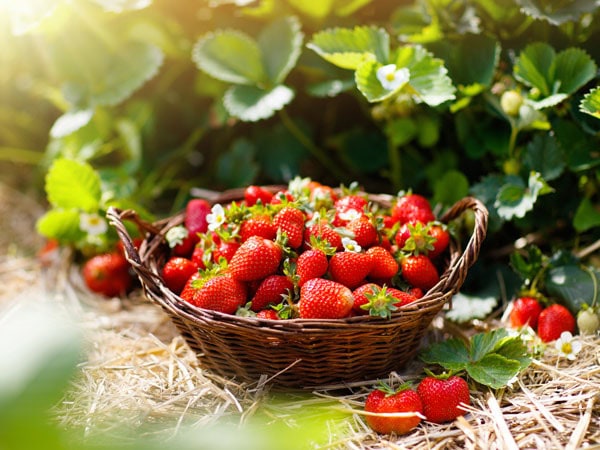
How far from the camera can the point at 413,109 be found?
1977mm

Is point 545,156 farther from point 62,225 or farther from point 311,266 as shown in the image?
point 62,225

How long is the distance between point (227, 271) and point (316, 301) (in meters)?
0.26

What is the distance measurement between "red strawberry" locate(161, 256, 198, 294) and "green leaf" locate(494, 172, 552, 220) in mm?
826

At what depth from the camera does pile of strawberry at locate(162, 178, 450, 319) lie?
131 centimetres

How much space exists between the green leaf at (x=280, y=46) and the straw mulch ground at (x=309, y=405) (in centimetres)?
93

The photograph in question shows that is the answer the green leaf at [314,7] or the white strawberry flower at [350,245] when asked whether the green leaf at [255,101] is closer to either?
the green leaf at [314,7]

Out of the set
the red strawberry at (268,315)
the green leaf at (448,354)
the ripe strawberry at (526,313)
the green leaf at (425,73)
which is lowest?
the ripe strawberry at (526,313)

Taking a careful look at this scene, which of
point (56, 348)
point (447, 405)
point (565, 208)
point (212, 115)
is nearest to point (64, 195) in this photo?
point (212, 115)

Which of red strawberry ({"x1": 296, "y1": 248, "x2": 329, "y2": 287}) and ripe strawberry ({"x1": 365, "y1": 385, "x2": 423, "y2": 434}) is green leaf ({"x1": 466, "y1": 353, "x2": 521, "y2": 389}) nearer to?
ripe strawberry ({"x1": 365, "y1": 385, "x2": 423, "y2": 434})

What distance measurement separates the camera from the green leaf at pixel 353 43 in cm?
175

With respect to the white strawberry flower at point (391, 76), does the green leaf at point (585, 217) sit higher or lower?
lower

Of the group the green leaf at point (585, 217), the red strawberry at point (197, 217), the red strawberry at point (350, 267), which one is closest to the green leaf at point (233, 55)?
the red strawberry at point (197, 217)

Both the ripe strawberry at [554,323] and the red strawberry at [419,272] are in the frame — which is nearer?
the red strawberry at [419,272]

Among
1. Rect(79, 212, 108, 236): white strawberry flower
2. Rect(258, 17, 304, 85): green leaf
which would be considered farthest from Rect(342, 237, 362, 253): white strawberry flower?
Rect(79, 212, 108, 236): white strawberry flower
